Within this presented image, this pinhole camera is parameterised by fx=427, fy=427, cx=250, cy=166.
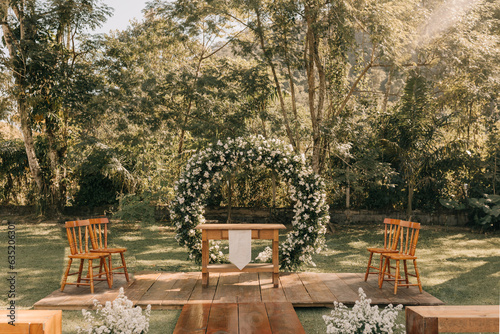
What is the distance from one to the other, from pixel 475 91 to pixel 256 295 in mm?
8270

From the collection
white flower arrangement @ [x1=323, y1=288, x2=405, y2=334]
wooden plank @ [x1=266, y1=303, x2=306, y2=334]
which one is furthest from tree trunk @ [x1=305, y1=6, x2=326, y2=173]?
white flower arrangement @ [x1=323, y1=288, x2=405, y2=334]

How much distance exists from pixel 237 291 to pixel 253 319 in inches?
62.6

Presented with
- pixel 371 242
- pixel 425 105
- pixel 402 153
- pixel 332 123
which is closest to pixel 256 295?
pixel 371 242

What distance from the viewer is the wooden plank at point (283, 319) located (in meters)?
3.40

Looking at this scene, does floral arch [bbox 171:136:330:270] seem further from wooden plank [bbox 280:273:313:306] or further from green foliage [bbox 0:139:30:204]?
green foliage [bbox 0:139:30:204]

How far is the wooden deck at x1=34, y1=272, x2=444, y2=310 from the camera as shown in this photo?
4.75 m

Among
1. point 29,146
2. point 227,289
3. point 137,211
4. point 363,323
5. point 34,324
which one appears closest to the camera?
point 34,324

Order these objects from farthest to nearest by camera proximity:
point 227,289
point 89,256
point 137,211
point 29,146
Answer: point 29,146, point 137,211, point 227,289, point 89,256

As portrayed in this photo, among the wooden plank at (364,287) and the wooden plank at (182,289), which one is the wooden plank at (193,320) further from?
the wooden plank at (364,287)

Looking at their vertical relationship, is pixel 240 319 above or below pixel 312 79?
below

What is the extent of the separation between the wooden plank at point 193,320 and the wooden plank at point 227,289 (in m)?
0.69

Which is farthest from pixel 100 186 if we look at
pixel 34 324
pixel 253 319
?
pixel 34 324

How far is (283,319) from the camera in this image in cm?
370

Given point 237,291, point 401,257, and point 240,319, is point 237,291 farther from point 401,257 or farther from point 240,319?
point 401,257
